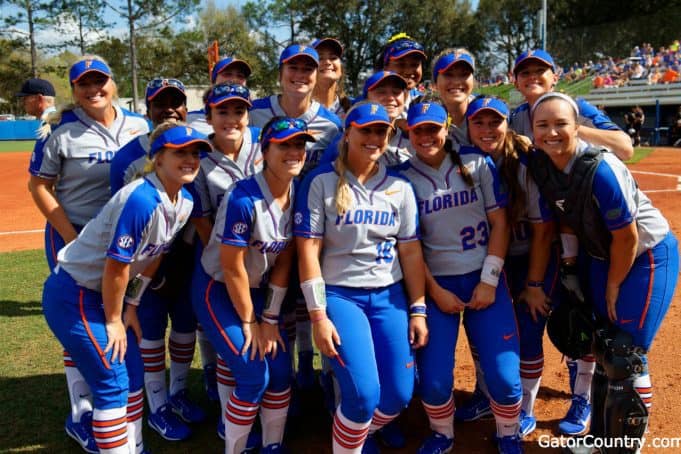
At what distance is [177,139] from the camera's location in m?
2.96

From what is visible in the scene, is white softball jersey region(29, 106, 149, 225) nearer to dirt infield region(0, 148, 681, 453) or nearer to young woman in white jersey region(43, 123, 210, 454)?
young woman in white jersey region(43, 123, 210, 454)

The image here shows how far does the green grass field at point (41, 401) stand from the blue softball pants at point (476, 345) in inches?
37.7

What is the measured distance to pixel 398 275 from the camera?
11.1 feet

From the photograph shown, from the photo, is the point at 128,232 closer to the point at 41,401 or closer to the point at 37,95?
the point at 41,401

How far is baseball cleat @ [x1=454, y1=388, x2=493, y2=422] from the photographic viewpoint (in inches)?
156

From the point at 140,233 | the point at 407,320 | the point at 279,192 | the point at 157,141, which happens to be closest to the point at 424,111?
the point at 279,192

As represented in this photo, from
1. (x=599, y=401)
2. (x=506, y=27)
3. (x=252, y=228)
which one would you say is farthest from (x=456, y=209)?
(x=506, y=27)

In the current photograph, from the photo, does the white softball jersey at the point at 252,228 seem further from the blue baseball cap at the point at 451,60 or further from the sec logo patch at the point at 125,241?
the blue baseball cap at the point at 451,60

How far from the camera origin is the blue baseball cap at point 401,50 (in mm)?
4059

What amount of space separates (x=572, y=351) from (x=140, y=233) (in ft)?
8.55

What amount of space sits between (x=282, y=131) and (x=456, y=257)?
1.29 metres

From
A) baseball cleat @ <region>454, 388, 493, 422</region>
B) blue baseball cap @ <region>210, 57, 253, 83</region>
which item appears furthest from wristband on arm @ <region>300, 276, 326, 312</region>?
blue baseball cap @ <region>210, 57, 253, 83</region>

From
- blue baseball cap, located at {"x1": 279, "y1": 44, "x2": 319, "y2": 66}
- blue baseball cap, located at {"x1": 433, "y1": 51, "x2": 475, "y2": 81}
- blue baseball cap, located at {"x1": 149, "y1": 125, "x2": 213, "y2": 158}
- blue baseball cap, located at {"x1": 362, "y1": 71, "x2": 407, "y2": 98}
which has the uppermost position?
blue baseball cap, located at {"x1": 279, "y1": 44, "x2": 319, "y2": 66}

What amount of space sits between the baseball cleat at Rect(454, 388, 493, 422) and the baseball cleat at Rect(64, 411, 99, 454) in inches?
95.1
